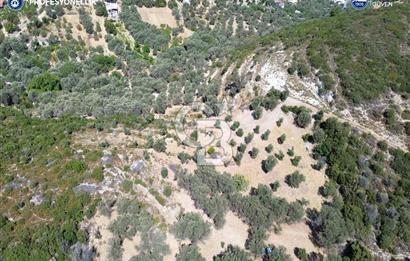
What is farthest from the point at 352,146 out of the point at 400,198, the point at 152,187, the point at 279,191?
the point at 152,187

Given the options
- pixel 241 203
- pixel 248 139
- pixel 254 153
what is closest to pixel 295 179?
pixel 254 153

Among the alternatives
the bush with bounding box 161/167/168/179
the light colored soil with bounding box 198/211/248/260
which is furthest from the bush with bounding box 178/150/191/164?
the light colored soil with bounding box 198/211/248/260

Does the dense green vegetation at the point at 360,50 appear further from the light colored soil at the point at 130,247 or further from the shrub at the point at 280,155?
the light colored soil at the point at 130,247

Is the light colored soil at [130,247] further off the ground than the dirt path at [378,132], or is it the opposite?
the dirt path at [378,132]

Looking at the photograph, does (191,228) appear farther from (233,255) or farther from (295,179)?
(295,179)

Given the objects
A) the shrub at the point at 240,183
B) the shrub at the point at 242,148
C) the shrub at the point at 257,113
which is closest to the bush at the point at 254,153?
the shrub at the point at 242,148
